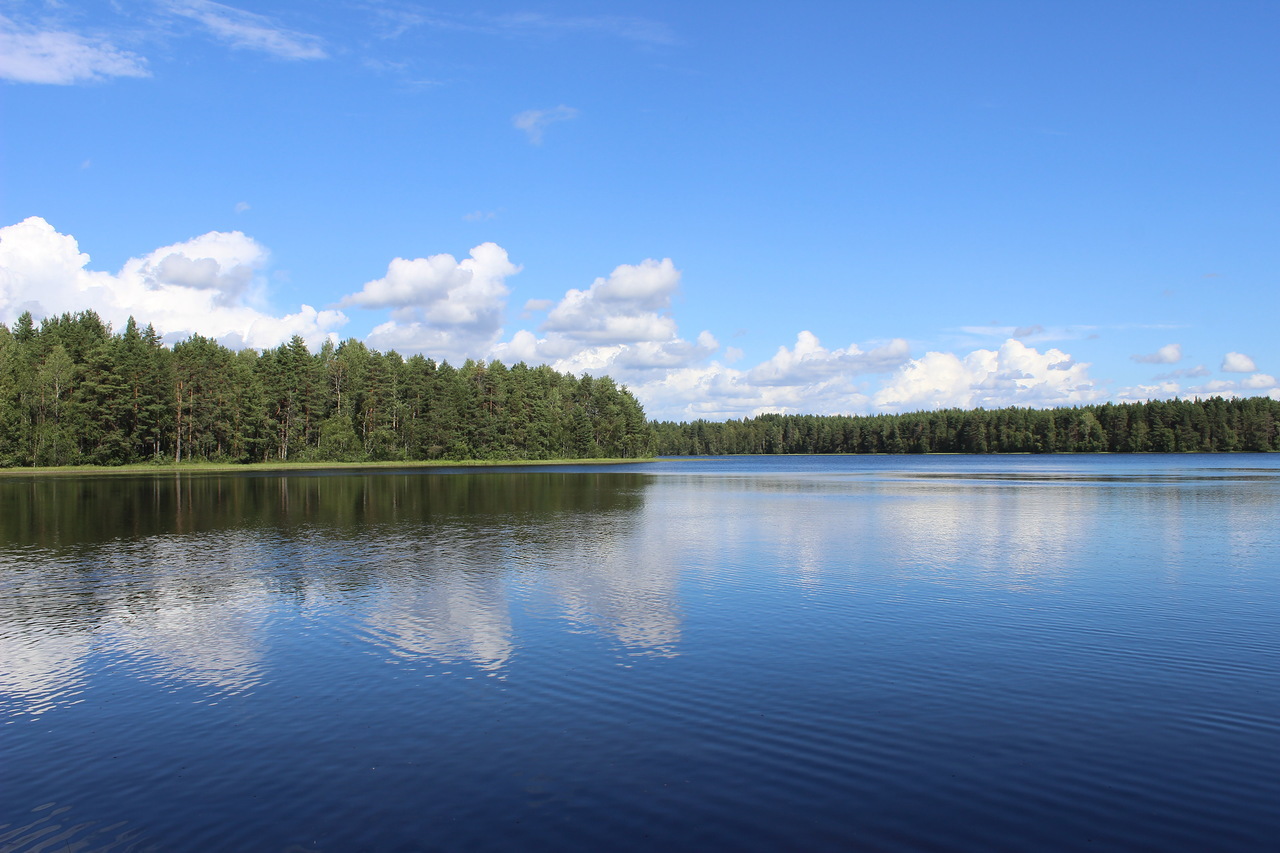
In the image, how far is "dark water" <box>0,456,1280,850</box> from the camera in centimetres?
953

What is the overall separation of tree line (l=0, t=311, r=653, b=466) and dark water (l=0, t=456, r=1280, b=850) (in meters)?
91.5

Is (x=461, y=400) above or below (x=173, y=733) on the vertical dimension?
above

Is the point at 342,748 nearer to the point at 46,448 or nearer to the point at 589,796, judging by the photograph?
the point at 589,796

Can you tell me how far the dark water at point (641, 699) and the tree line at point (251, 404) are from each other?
91498mm

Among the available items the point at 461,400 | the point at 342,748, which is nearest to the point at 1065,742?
the point at 342,748

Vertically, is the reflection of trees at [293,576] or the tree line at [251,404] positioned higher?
the tree line at [251,404]

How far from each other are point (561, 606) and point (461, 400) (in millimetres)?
124994

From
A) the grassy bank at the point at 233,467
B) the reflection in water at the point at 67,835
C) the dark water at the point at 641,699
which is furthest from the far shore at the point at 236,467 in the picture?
the reflection in water at the point at 67,835

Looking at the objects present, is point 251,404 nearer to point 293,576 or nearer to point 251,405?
point 251,405

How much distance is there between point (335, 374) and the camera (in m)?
140

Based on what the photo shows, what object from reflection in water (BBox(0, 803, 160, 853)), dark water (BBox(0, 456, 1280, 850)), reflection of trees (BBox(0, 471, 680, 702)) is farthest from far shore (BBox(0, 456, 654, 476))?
reflection in water (BBox(0, 803, 160, 853))

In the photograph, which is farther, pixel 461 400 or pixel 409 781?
pixel 461 400

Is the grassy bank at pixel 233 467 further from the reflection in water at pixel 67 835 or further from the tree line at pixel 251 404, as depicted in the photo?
the reflection in water at pixel 67 835

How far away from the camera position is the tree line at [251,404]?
107m
